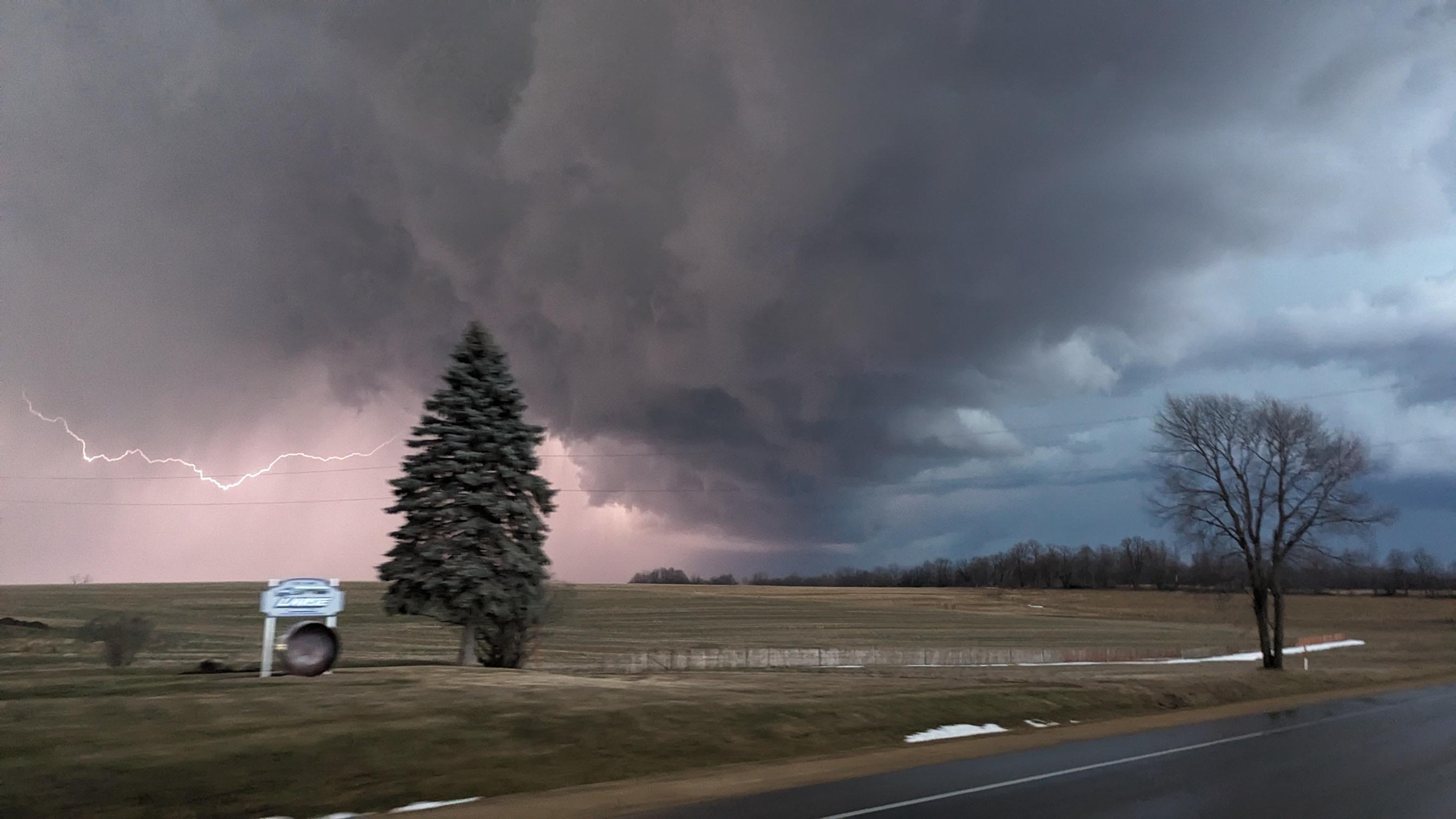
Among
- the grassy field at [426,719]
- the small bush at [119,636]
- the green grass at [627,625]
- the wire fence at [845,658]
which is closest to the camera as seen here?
the grassy field at [426,719]

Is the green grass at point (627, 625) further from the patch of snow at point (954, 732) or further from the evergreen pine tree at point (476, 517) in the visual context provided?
the patch of snow at point (954, 732)

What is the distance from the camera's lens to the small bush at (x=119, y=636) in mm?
26750

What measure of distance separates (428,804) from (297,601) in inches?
472

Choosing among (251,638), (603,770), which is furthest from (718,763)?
(251,638)

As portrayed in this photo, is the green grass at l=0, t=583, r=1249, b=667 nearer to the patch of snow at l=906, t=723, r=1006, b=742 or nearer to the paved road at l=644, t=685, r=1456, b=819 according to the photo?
the patch of snow at l=906, t=723, r=1006, b=742

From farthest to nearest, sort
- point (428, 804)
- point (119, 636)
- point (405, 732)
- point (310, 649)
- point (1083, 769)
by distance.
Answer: point (119, 636) < point (310, 649) < point (405, 732) < point (1083, 769) < point (428, 804)

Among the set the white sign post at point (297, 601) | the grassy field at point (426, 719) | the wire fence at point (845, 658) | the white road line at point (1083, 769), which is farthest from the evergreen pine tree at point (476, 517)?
the white road line at point (1083, 769)

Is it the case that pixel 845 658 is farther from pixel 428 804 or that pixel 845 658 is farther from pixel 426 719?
pixel 428 804

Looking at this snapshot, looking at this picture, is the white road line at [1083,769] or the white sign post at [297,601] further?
the white sign post at [297,601]

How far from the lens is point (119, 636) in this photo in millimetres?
26781

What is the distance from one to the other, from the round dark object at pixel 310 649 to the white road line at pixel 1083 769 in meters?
15.2

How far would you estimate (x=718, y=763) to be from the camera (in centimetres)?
1525

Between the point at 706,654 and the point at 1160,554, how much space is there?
6058 inches

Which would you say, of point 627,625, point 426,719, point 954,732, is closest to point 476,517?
point 426,719
